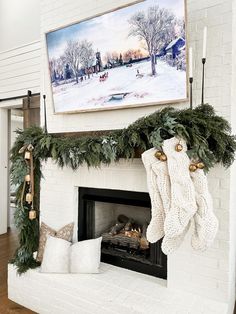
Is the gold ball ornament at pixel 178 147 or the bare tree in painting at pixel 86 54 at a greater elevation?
the bare tree in painting at pixel 86 54

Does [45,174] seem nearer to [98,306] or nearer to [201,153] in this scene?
[98,306]

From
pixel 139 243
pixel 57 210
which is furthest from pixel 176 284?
pixel 57 210

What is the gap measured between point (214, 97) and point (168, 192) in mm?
686

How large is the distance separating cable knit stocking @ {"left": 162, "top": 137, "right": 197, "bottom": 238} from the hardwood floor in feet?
4.78

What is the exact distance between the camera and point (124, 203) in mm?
2125

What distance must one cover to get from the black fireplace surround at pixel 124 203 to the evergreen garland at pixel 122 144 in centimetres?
35

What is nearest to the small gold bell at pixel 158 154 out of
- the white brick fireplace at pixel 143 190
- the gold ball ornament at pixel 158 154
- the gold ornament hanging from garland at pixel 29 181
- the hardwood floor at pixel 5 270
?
the gold ball ornament at pixel 158 154

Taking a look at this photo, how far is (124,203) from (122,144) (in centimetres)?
58

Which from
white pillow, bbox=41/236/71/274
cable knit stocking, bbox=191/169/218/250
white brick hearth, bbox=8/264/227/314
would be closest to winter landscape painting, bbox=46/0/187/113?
cable knit stocking, bbox=191/169/218/250

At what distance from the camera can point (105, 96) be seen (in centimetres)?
205

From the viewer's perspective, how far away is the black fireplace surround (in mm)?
2021

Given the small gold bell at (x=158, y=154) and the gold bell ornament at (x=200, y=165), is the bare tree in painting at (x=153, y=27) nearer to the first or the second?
the small gold bell at (x=158, y=154)

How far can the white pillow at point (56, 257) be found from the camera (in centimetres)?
209

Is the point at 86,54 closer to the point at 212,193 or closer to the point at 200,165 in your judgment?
the point at 200,165
